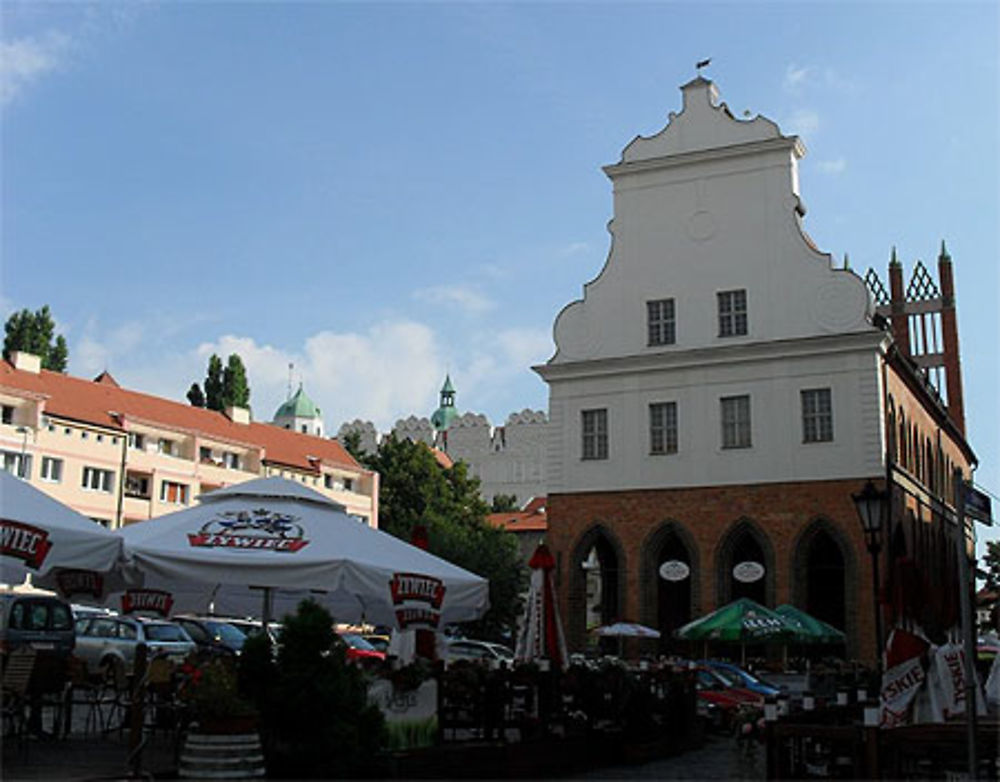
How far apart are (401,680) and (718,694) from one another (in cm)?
1192

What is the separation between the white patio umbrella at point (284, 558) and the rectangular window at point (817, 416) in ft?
69.4

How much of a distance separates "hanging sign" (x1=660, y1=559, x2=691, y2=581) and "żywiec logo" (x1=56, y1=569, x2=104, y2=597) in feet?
78.0

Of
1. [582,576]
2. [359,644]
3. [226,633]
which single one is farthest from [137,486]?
[226,633]

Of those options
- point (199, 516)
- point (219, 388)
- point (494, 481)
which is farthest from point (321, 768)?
point (494, 481)

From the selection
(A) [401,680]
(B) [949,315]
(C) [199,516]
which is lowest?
(A) [401,680]

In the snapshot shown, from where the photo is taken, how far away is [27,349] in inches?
2557

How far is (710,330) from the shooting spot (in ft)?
116

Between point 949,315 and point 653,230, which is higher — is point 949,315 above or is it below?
above

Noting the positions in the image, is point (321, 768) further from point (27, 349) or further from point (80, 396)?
point (27, 349)

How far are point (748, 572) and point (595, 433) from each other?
22.9 feet

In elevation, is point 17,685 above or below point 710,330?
below

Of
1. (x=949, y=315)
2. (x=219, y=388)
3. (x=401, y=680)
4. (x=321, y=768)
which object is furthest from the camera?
(x=219, y=388)

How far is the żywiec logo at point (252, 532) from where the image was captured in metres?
12.1

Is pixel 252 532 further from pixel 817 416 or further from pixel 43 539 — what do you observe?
pixel 817 416
